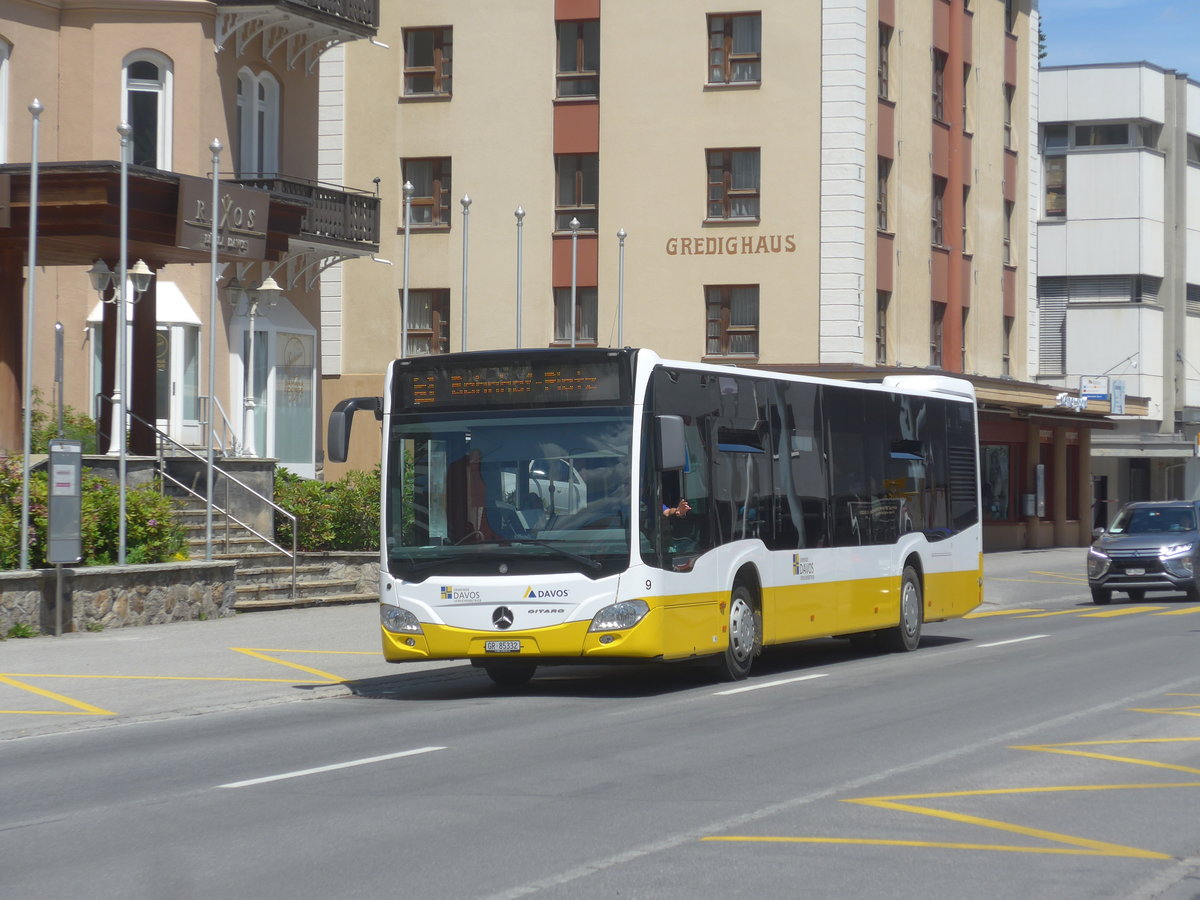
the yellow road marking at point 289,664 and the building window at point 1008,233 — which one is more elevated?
the building window at point 1008,233

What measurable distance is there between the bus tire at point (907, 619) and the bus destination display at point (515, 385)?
636 centimetres

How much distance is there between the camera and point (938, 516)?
21.4 meters

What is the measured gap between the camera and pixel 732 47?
4312 centimetres

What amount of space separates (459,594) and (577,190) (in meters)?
30.1

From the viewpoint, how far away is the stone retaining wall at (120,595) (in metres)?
19.5

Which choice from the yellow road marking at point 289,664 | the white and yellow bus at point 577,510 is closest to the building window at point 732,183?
the yellow road marking at point 289,664

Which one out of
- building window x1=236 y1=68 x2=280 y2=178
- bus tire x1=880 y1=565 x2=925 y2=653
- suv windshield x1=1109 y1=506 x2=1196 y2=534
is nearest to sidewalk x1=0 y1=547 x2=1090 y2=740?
bus tire x1=880 y1=565 x2=925 y2=653

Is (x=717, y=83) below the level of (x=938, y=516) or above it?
above

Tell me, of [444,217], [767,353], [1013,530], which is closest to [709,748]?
[767,353]

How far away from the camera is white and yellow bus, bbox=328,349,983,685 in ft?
48.4

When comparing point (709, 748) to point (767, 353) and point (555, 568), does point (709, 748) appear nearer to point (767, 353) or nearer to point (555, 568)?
point (555, 568)

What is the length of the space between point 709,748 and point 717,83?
33.1 m

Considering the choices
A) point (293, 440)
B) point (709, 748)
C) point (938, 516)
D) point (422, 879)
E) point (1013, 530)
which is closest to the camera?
point (422, 879)

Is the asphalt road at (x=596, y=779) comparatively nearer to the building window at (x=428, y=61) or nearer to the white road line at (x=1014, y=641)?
the white road line at (x=1014, y=641)
